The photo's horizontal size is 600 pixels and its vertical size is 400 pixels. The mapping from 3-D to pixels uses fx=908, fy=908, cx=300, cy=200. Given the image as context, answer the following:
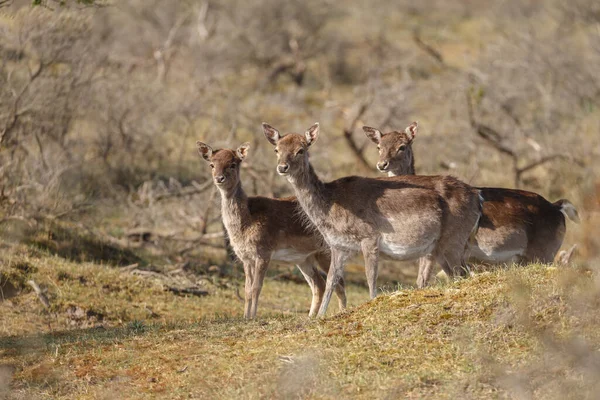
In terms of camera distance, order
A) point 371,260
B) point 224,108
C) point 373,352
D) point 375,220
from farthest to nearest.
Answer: point 224,108
point 375,220
point 371,260
point 373,352

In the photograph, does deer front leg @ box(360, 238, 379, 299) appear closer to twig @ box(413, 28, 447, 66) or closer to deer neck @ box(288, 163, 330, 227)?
deer neck @ box(288, 163, 330, 227)

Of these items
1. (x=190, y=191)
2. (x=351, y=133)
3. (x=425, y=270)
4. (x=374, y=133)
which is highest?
(x=374, y=133)

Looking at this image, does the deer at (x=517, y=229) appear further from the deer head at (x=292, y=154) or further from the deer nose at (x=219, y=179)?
the deer nose at (x=219, y=179)

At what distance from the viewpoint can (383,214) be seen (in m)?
11.1

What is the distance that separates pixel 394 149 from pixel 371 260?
9.92 feet

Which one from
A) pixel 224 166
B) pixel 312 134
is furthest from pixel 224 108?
pixel 312 134

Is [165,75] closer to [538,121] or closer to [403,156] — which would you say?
[538,121]

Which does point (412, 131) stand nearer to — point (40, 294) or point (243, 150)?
point (243, 150)

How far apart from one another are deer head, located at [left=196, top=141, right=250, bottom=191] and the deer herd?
16mm

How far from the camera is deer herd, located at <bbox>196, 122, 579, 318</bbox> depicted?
1110 cm

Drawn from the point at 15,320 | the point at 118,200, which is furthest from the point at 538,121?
the point at 15,320

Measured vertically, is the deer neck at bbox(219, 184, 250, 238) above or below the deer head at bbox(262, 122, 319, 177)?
below

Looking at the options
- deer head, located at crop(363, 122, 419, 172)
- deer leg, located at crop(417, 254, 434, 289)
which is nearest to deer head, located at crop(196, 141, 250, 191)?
deer head, located at crop(363, 122, 419, 172)

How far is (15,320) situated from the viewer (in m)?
13.0
